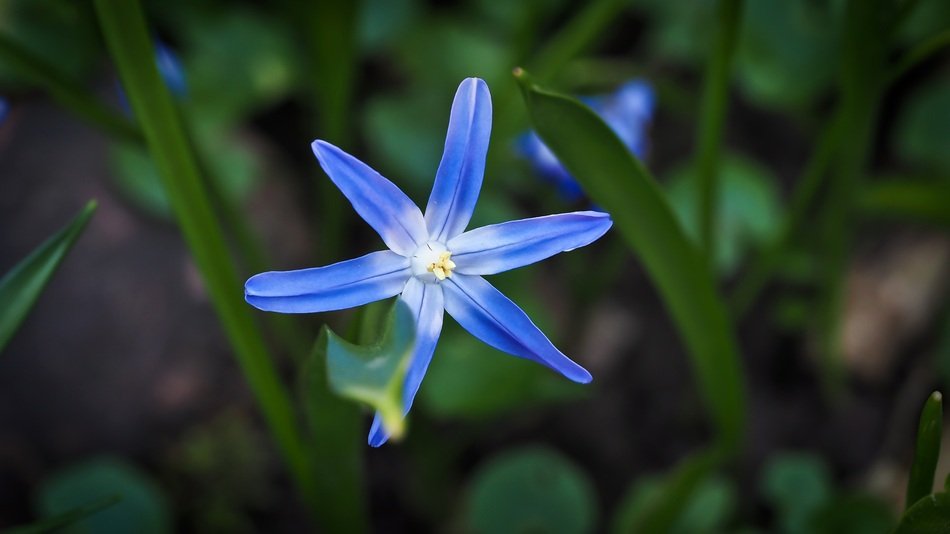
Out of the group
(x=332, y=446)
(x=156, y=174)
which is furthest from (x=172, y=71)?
(x=332, y=446)

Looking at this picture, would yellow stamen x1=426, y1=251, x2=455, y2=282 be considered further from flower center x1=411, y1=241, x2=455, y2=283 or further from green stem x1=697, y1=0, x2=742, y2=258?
green stem x1=697, y1=0, x2=742, y2=258

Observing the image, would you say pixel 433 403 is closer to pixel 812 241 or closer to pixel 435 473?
Answer: pixel 435 473

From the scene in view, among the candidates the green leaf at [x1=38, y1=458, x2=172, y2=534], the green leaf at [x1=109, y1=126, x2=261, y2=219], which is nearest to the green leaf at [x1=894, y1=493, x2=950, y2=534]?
the green leaf at [x1=38, y1=458, x2=172, y2=534]

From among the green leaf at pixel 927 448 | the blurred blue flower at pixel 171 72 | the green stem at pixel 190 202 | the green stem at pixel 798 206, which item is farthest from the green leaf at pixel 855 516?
the blurred blue flower at pixel 171 72

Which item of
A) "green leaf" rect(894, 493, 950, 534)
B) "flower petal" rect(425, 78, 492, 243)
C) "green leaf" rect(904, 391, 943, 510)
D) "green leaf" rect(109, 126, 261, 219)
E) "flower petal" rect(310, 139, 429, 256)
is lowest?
"green leaf" rect(894, 493, 950, 534)

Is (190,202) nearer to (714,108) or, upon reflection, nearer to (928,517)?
(714,108)

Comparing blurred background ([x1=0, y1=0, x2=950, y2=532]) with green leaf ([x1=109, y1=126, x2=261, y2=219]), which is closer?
blurred background ([x1=0, y1=0, x2=950, y2=532])
